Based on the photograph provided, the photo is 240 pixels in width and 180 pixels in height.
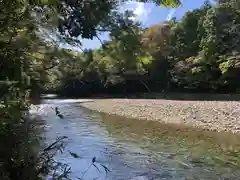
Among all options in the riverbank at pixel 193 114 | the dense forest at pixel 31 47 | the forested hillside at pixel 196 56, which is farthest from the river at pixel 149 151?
the forested hillside at pixel 196 56

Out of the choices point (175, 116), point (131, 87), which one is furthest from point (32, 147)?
point (131, 87)

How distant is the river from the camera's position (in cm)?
850

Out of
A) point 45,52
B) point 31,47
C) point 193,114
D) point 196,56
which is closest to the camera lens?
point 31,47

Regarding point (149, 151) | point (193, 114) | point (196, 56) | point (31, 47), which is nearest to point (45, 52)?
point (31, 47)

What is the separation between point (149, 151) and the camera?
11.2 m

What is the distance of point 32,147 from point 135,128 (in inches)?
488

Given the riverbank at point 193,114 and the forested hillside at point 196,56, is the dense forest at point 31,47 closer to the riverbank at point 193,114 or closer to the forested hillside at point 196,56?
the riverbank at point 193,114

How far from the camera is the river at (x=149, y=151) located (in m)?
8.50

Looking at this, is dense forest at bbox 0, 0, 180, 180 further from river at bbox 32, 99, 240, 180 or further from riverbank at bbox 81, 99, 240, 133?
riverbank at bbox 81, 99, 240, 133

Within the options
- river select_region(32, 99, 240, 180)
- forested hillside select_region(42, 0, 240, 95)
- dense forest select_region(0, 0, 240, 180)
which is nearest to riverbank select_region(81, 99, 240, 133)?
river select_region(32, 99, 240, 180)

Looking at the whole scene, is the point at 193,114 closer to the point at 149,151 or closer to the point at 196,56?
the point at 149,151

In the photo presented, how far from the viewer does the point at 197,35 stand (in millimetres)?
38188

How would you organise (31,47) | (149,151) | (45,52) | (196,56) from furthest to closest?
(196,56), (149,151), (45,52), (31,47)

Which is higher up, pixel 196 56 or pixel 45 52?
pixel 196 56
